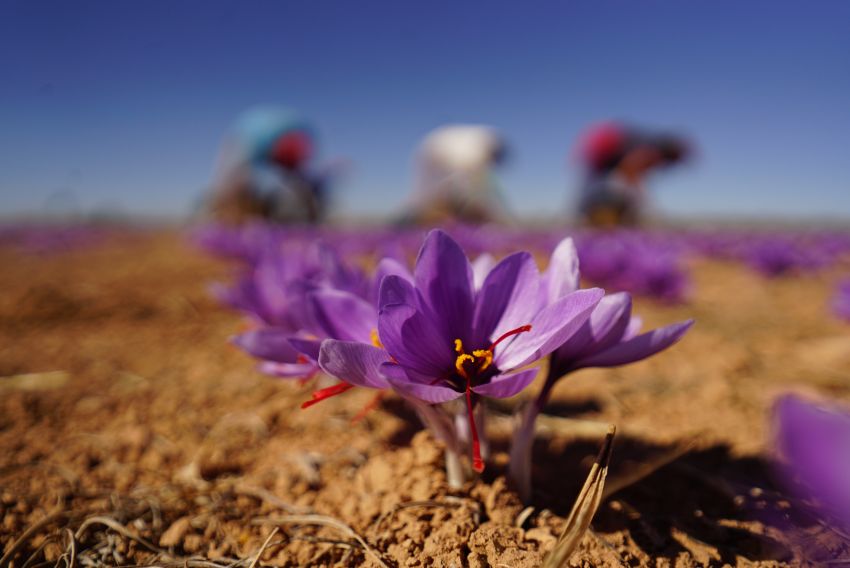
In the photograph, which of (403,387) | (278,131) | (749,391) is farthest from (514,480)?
(278,131)

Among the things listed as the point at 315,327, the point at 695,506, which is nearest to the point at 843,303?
the point at 695,506

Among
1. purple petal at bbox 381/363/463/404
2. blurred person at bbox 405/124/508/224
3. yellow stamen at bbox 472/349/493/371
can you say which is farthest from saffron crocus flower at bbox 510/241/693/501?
blurred person at bbox 405/124/508/224

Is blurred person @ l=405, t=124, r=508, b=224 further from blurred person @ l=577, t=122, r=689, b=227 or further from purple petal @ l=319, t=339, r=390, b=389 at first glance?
purple petal @ l=319, t=339, r=390, b=389

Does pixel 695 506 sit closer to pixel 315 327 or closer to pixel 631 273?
pixel 315 327

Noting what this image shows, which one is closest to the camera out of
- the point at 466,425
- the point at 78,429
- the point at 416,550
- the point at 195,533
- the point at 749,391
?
the point at 416,550

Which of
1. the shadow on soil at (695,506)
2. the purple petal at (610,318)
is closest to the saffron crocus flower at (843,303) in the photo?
the shadow on soil at (695,506)

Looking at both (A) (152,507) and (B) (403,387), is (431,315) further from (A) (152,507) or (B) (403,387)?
(A) (152,507)
